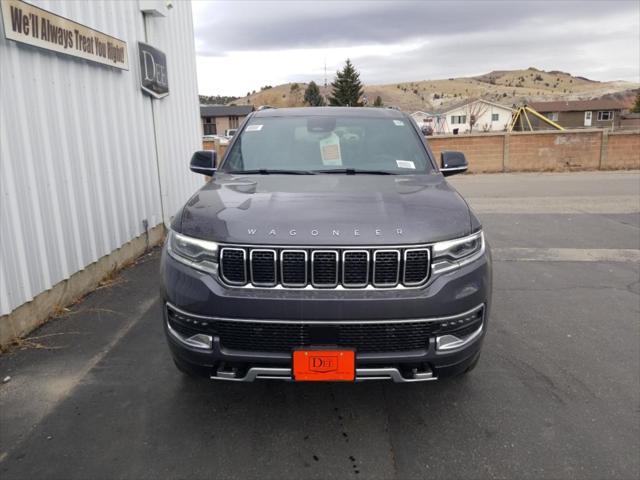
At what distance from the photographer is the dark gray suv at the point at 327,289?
2.60 meters

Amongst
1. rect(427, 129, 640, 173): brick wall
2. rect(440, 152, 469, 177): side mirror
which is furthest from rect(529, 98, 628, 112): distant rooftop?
rect(440, 152, 469, 177): side mirror

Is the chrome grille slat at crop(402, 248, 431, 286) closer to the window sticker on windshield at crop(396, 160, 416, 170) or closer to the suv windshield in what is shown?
the suv windshield

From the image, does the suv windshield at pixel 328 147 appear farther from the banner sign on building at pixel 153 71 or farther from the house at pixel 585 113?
the house at pixel 585 113

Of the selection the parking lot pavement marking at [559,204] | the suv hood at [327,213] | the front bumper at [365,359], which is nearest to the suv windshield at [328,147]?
the suv hood at [327,213]

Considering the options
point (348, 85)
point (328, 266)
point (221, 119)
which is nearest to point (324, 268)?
point (328, 266)

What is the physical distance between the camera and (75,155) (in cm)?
516

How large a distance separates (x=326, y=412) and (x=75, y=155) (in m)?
3.72

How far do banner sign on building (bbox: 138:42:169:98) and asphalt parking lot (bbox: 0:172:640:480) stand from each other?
3.38m

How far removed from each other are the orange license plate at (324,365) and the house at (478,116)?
293ft

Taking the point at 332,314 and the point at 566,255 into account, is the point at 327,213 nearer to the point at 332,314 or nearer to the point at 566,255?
the point at 332,314

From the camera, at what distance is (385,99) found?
14800cm

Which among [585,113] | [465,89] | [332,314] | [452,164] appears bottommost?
[332,314]

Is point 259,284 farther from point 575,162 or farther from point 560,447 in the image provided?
point 575,162

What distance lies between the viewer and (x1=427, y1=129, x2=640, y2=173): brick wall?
68.0ft
